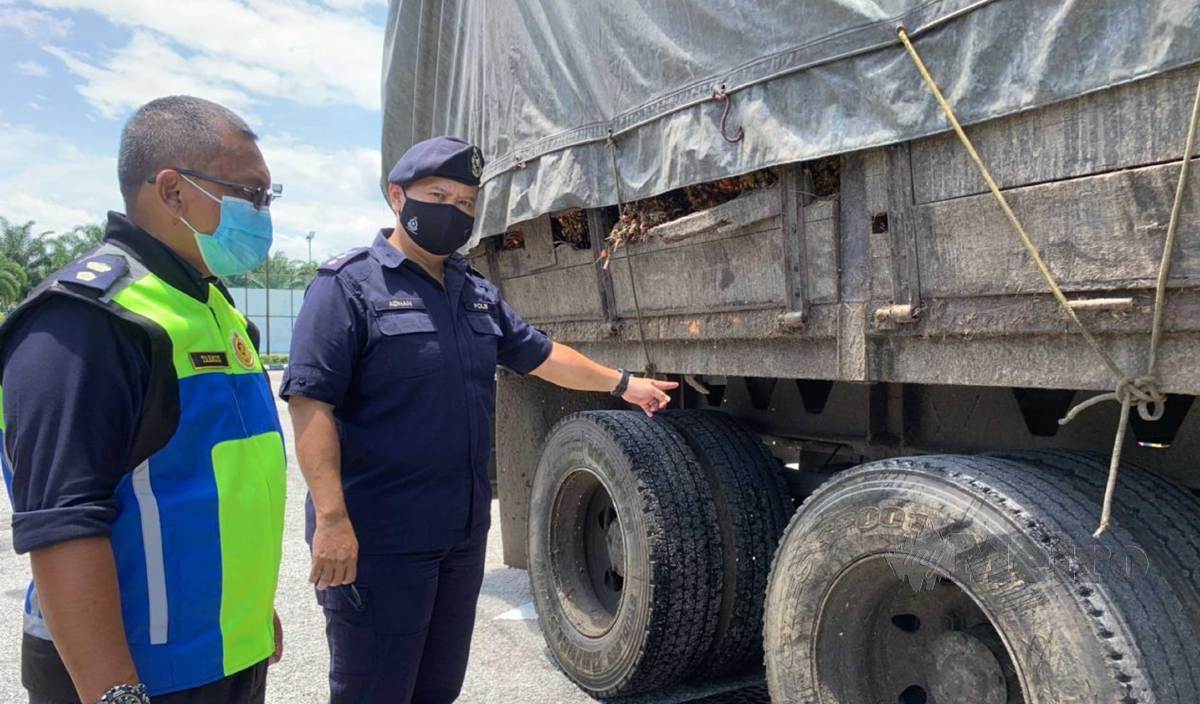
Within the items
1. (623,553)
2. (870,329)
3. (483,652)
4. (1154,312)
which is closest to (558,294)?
(623,553)

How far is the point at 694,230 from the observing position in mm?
2682

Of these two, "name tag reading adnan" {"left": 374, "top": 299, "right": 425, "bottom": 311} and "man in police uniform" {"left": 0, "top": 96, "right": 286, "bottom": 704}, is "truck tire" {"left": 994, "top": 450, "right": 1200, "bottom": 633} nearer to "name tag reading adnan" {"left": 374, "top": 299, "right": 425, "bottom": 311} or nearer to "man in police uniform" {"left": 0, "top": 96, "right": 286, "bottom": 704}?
"name tag reading adnan" {"left": 374, "top": 299, "right": 425, "bottom": 311}

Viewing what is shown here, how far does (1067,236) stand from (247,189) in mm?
1568

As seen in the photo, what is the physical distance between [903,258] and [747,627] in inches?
66.3

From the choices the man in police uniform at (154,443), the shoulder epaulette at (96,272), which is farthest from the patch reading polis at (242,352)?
the shoulder epaulette at (96,272)

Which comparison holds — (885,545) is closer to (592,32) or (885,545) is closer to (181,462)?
(181,462)

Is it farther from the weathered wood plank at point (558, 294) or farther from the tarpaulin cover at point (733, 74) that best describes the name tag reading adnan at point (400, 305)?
the weathered wood plank at point (558, 294)

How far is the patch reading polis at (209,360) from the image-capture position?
1.57 metres

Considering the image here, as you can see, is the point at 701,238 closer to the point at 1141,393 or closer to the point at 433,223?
the point at 433,223

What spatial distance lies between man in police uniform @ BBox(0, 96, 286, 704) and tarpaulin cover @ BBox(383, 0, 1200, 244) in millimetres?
1259

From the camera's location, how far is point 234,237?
1735mm

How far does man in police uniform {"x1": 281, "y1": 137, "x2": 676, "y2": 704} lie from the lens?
2256 millimetres

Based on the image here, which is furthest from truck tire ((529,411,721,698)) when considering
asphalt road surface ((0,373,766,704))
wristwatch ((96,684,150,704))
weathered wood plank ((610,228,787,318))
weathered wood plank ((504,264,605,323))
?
wristwatch ((96,684,150,704))

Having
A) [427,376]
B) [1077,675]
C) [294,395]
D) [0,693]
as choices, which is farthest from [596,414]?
[0,693]
